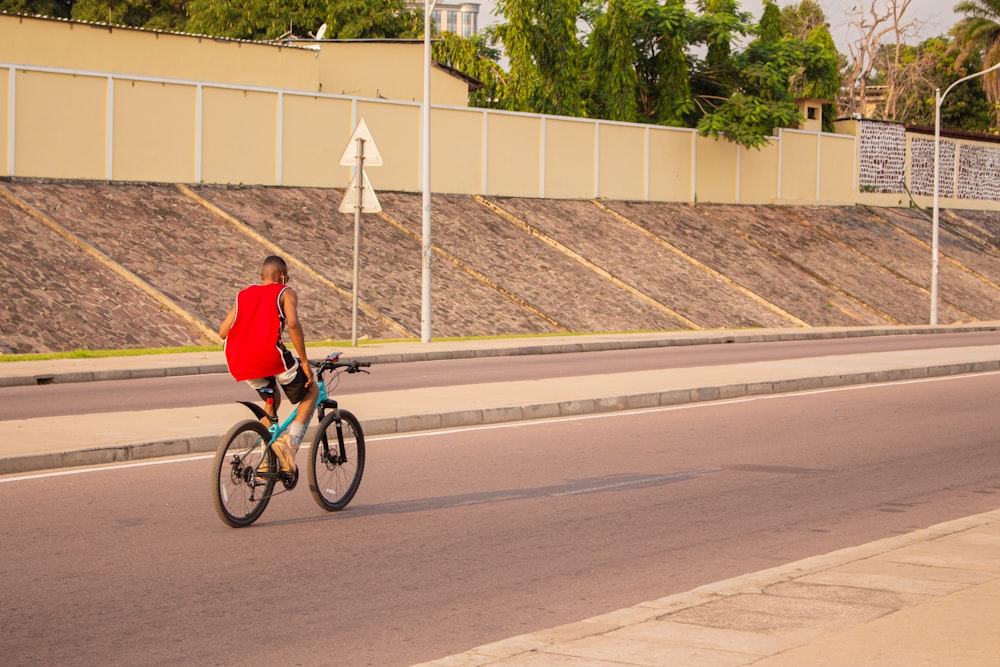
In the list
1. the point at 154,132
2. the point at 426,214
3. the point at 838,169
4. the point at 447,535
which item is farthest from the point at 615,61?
the point at 447,535

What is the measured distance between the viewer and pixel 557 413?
15.2 metres

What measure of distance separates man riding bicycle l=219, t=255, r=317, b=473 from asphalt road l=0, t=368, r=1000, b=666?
76 cm

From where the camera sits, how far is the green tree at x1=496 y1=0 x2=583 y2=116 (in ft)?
149

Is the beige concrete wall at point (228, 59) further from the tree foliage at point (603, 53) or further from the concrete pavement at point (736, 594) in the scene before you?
the concrete pavement at point (736, 594)

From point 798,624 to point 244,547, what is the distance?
11.8ft

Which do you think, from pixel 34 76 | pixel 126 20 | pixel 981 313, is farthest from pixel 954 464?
pixel 126 20

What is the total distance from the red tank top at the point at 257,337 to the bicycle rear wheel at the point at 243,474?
375mm

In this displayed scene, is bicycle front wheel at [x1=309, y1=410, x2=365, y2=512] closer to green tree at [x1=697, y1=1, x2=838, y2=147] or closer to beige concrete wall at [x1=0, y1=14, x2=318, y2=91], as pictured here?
beige concrete wall at [x1=0, y1=14, x2=318, y2=91]

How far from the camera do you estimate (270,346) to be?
8.73 metres

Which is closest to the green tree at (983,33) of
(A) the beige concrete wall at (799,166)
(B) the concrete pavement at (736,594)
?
(A) the beige concrete wall at (799,166)

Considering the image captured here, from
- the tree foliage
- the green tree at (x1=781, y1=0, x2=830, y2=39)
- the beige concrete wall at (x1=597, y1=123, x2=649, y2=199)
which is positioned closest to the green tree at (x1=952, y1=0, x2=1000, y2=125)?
the green tree at (x1=781, y1=0, x2=830, y2=39)

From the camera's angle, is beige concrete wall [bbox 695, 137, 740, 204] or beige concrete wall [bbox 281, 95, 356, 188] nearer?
beige concrete wall [bbox 281, 95, 356, 188]

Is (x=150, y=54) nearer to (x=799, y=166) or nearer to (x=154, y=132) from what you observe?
(x=154, y=132)

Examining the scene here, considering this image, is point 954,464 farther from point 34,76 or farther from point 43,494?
point 34,76
